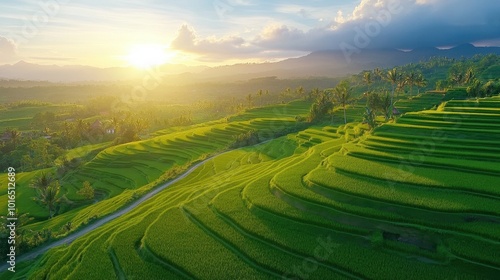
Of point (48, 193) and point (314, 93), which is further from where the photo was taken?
point (314, 93)

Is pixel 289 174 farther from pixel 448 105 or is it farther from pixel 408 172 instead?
pixel 448 105

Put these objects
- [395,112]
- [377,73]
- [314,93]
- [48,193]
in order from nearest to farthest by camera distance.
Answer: [48,193] < [395,112] < [314,93] < [377,73]

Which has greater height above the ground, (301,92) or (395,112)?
(301,92)

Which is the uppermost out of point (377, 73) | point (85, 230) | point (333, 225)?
point (377, 73)

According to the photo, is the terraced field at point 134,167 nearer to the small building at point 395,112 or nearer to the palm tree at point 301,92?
the small building at point 395,112

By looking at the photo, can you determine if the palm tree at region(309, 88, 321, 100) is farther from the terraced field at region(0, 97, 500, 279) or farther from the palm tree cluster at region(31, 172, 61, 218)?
the palm tree cluster at region(31, 172, 61, 218)

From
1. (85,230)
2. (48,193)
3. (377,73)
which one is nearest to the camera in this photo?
(85,230)

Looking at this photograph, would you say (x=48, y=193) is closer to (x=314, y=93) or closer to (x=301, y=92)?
(x=314, y=93)

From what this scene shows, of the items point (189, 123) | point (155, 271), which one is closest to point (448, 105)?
point (155, 271)

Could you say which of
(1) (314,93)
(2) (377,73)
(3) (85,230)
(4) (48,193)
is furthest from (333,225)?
(2) (377,73)
